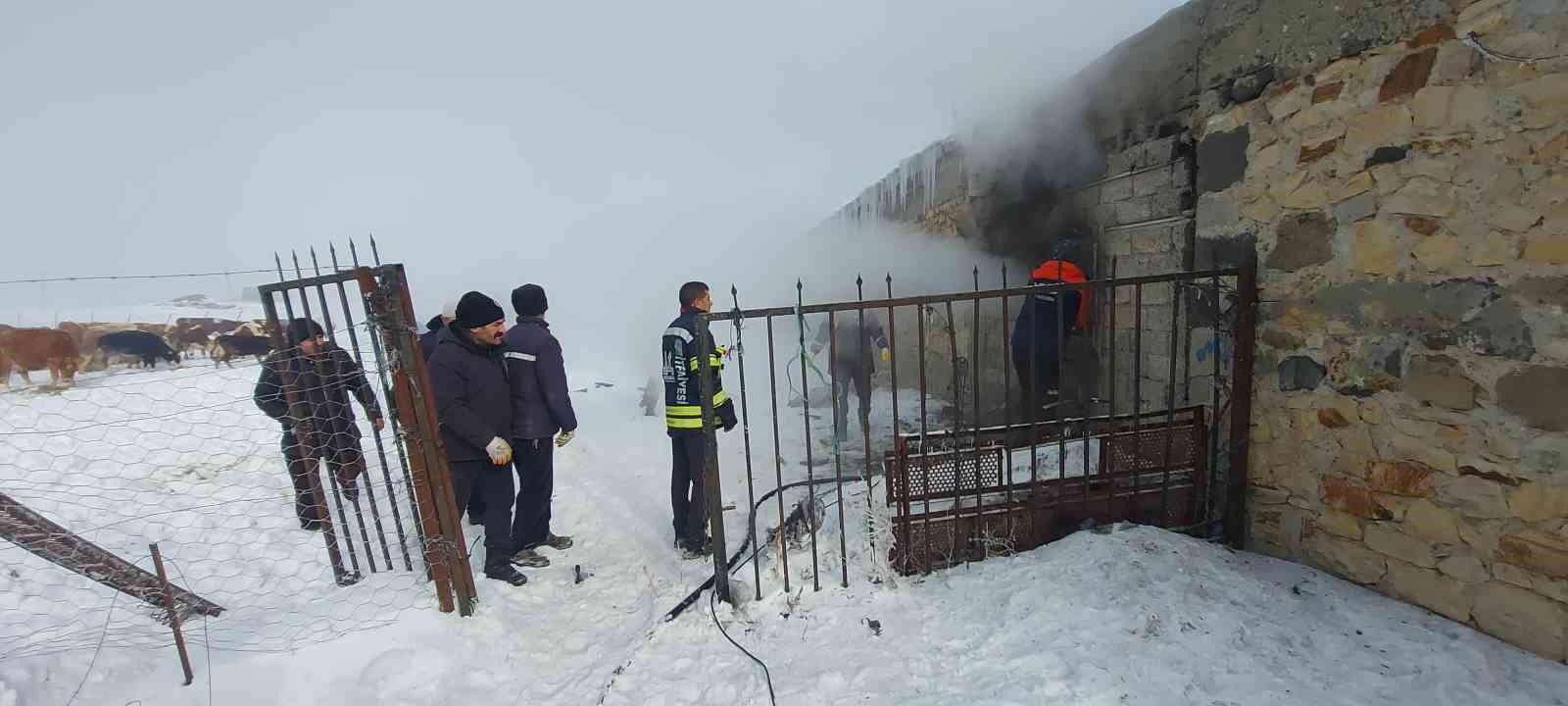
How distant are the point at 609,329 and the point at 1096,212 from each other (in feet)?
60.0

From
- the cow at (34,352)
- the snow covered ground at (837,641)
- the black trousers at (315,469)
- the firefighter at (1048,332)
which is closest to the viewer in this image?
the snow covered ground at (837,641)

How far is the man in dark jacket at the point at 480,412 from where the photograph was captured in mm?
3484

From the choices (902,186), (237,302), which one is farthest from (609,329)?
(902,186)

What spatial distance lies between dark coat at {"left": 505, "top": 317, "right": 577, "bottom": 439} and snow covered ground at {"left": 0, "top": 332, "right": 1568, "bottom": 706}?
97 cm

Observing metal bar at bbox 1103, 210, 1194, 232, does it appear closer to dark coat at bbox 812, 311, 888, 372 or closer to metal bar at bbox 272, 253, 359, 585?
dark coat at bbox 812, 311, 888, 372

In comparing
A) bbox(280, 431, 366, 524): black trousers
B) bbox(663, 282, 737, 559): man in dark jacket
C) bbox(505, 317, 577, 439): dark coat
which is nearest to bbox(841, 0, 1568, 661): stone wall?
bbox(663, 282, 737, 559): man in dark jacket

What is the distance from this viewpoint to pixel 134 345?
5.24m

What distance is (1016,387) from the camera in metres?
5.93

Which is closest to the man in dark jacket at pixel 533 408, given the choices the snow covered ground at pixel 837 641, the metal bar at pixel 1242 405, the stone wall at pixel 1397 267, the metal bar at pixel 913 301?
the snow covered ground at pixel 837 641

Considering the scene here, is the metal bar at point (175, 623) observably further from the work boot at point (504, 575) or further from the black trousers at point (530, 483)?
the black trousers at point (530, 483)

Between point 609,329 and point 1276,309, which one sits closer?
point 1276,309

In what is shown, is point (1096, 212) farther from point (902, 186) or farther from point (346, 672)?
point (346, 672)

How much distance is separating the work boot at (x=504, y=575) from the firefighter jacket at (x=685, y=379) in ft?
4.33

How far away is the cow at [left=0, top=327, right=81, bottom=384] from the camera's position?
342 centimetres
